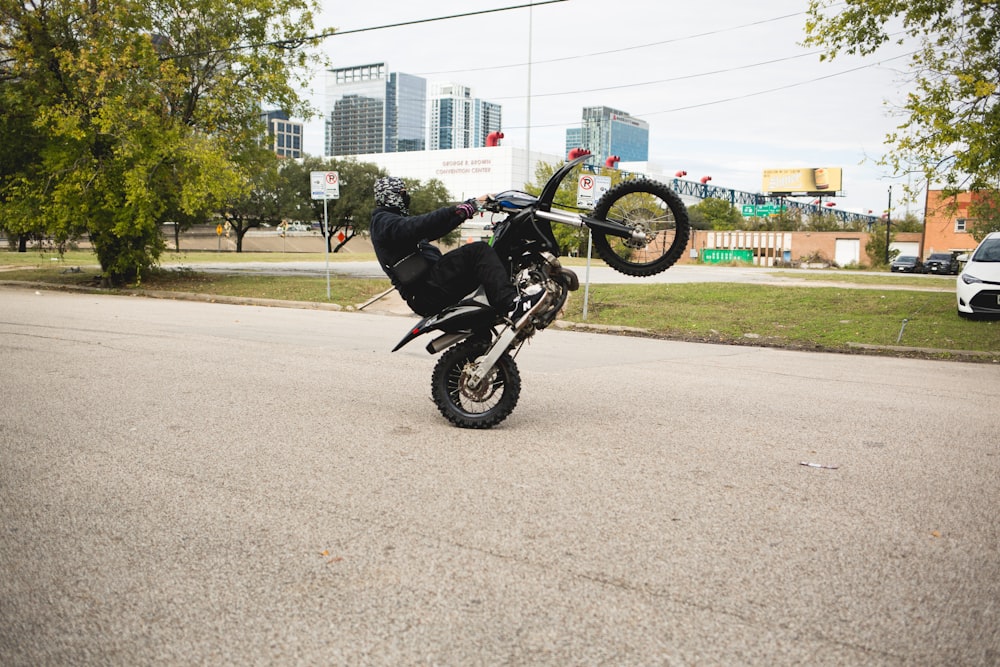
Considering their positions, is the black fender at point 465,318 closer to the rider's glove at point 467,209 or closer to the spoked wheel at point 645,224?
the rider's glove at point 467,209

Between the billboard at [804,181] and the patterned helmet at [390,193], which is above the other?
the billboard at [804,181]

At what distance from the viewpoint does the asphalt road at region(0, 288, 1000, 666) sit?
3.07 m

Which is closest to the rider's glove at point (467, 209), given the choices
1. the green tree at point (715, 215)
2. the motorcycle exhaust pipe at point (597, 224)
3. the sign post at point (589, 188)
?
the motorcycle exhaust pipe at point (597, 224)

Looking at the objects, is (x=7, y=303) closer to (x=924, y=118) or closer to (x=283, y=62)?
(x=283, y=62)

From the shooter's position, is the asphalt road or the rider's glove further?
the rider's glove

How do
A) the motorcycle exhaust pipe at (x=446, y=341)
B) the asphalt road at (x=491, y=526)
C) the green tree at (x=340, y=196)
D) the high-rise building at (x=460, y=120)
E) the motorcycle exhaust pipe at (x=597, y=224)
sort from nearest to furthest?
the asphalt road at (x=491, y=526) → the motorcycle exhaust pipe at (x=597, y=224) → the motorcycle exhaust pipe at (x=446, y=341) → the green tree at (x=340, y=196) → the high-rise building at (x=460, y=120)

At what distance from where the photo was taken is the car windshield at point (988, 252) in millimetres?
15930


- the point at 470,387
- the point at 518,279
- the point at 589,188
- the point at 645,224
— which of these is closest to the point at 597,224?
the point at 645,224

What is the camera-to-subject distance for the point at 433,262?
21.4 ft

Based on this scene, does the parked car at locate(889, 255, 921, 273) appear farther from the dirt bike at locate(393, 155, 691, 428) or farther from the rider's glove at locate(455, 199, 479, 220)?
the rider's glove at locate(455, 199, 479, 220)

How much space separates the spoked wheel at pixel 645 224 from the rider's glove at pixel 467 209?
1024 mm

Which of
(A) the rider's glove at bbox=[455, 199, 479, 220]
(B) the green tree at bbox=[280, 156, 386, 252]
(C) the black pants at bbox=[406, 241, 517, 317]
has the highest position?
(B) the green tree at bbox=[280, 156, 386, 252]

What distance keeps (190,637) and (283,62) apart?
965 inches

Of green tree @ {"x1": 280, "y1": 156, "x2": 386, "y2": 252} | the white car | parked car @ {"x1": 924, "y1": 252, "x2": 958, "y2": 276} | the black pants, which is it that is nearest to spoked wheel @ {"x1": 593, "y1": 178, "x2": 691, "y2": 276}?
the black pants
